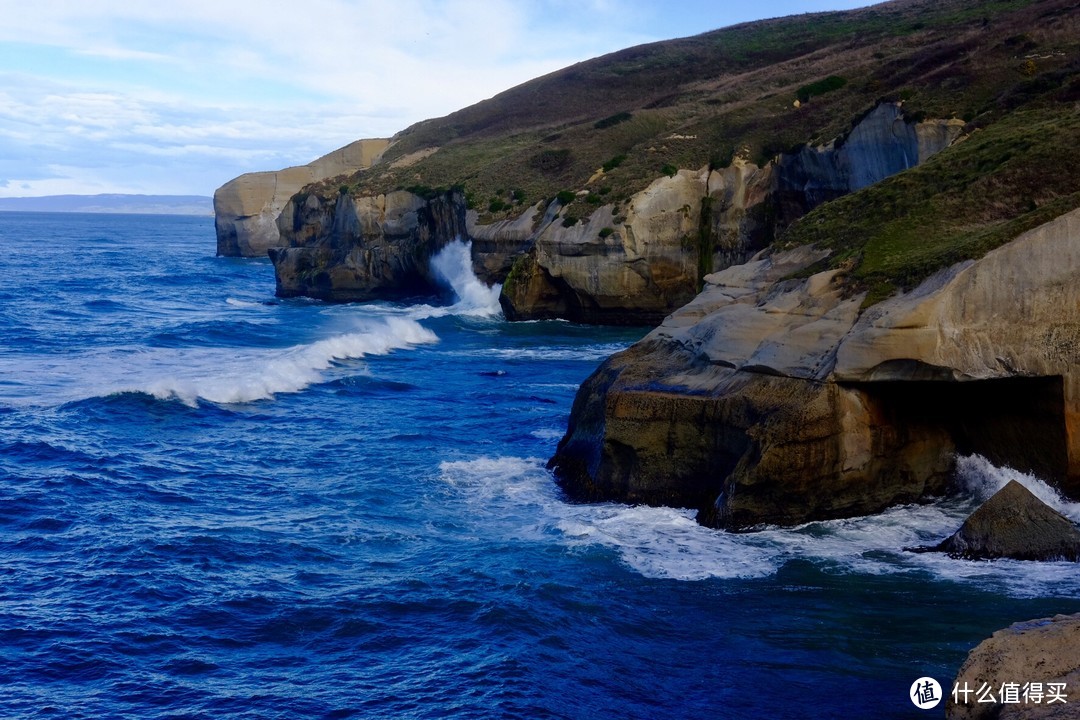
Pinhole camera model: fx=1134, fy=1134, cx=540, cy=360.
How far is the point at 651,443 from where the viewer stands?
685 inches

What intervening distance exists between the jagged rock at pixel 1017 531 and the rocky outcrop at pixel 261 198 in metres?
79.5

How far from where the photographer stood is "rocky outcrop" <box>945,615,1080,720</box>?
8.28 m

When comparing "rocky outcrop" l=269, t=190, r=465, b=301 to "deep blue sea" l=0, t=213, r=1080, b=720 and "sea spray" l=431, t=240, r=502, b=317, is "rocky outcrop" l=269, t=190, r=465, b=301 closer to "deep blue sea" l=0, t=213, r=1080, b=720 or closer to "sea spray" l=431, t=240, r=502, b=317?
"sea spray" l=431, t=240, r=502, b=317

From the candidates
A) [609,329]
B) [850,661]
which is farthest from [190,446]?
[609,329]

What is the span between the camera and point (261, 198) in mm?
95688

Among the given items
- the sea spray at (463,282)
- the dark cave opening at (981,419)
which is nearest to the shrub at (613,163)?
the sea spray at (463,282)

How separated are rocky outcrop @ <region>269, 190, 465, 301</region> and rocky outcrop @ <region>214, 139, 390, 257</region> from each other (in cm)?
3118

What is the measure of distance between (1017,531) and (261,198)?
88.1 m

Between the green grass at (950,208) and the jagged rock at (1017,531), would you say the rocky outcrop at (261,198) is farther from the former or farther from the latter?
the jagged rock at (1017,531)

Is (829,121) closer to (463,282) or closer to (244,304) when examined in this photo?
(463,282)

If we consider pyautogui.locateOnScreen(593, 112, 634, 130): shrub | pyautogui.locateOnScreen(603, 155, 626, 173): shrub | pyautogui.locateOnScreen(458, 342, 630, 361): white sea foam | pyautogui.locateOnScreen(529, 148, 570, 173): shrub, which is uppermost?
pyautogui.locateOnScreen(593, 112, 634, 130): shrub

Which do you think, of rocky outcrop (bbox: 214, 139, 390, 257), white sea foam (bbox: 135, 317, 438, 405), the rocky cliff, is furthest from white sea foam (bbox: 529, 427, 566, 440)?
rocky outcrop (bbox: 214, 139, 390, 257)

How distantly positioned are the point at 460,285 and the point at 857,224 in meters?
31.8

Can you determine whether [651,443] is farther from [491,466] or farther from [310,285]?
[310,285]
